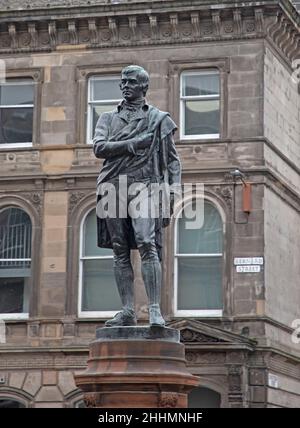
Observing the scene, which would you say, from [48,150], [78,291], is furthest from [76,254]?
[48,150]

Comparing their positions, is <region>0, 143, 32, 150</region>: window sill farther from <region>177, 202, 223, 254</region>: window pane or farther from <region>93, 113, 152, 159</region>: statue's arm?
<region>93, 113, 152, 159</region>: statue's arm

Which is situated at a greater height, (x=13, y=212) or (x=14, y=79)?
(x=14, y=79)

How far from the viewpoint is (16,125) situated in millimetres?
29094

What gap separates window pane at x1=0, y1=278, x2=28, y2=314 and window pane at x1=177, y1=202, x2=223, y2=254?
401 centimetres

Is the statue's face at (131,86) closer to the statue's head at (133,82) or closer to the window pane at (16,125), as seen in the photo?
the statue's head at (133,82)

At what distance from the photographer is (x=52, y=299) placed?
27547mm

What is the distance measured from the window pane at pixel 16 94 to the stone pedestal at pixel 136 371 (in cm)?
1805

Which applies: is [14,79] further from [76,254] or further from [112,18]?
[76,254]

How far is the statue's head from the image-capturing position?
40.6 feet

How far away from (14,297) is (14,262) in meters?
0.87

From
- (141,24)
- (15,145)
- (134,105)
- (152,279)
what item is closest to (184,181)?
(141,24)

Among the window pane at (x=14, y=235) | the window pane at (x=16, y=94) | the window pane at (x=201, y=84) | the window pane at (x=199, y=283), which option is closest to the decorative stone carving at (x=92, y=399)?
the window pane at (x=199, y=283)

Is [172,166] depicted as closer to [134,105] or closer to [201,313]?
[134,105]
